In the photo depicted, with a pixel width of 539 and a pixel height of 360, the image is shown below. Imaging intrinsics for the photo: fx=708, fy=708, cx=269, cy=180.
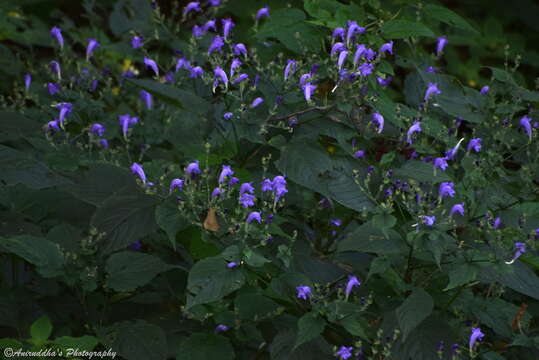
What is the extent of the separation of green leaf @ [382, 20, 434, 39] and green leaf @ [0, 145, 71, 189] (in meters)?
1.75

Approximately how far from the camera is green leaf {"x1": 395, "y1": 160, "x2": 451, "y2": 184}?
3.02 m

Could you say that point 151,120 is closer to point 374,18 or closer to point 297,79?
point 297,79

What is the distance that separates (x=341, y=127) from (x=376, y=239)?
2.28 feet

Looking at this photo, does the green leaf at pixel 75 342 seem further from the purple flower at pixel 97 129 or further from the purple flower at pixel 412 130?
the purple flower at pixel 412 130

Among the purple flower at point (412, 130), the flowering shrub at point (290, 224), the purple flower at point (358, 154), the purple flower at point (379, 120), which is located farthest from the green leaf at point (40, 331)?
the purple flower at point (412, 130)

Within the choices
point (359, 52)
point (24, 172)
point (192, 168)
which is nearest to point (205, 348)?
point (192, 168)

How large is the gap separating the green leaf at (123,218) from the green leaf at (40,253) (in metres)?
0.21

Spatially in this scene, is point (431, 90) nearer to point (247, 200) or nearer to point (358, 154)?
point (358, 154)

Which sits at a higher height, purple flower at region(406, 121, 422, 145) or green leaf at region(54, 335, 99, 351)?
purple flower at region(406, 121, 422, 145)

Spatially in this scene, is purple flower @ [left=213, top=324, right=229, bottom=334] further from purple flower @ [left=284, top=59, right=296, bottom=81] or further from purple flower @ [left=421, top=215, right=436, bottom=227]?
purple flower @ [left=284, top=59, right=296, bottom=81]

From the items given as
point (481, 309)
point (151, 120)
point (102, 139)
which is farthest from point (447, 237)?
point (151, 120)

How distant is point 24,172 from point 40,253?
1.19 ft

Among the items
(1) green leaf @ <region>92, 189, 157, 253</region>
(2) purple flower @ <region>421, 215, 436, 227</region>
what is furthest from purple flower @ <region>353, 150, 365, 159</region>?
(1) green leaf @ <region>92, 189, 157, 253</region>

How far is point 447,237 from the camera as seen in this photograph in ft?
9.37
